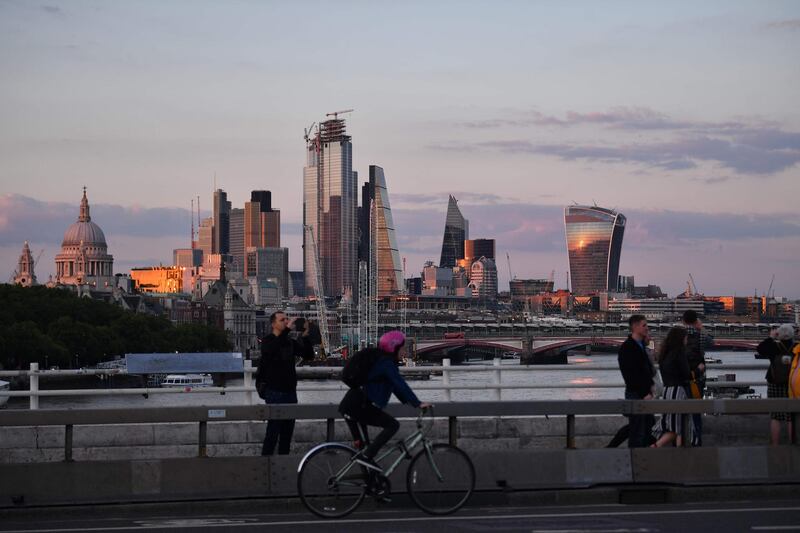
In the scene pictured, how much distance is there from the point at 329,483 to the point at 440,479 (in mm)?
1213

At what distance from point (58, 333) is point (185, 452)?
107693mm

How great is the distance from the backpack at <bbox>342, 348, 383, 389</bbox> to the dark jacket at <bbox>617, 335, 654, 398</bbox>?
392cm

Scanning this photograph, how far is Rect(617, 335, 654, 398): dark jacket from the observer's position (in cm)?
1831

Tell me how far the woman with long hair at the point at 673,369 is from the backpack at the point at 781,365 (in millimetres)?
1571

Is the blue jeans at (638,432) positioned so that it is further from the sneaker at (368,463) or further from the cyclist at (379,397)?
the sneaker at (368,463)

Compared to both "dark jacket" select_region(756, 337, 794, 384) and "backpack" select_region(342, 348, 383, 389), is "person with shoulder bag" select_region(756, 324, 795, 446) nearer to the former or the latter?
"dark jacket" select_region(756, 337, 794, 384)

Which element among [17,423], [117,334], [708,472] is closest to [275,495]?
[17,423]

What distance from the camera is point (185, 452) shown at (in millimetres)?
21234

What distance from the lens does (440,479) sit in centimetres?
1572

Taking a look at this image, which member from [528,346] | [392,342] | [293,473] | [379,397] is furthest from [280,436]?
[528,346]

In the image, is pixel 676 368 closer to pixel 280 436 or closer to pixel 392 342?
pixel 392 342

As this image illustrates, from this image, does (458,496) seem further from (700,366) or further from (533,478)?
(700,366)

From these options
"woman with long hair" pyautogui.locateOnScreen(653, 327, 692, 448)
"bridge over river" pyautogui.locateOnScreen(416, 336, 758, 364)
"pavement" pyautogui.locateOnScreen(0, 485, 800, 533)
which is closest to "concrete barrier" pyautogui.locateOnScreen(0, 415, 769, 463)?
"woman with long hair" pyautogui.locateOnScreen(653, 327, 692, 448)

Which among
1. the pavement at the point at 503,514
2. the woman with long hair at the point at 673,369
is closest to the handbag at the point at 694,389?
the woman with long hair at the point at 673,369
